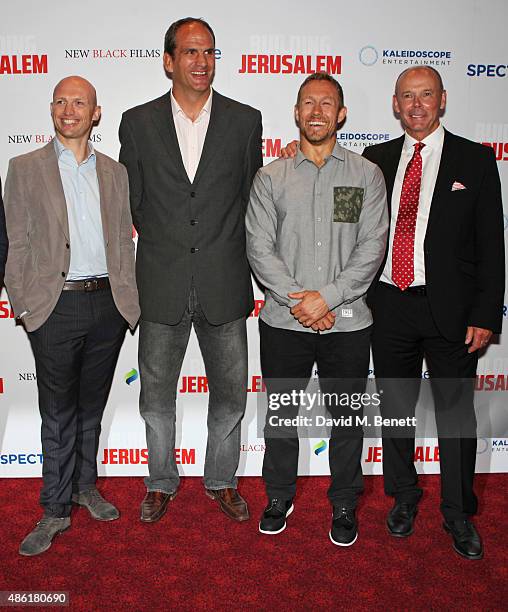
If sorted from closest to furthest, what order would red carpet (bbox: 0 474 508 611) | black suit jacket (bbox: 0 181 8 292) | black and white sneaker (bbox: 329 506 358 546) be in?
red carpet (bbox: 0 474 508 611)
black suit jacket (bbox: 0 181 8 292)
black and white sneaker (bbox: 329 506 358 546)

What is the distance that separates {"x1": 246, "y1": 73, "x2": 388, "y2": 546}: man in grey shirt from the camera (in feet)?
8.97

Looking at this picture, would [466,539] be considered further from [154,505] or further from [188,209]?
[188,209]

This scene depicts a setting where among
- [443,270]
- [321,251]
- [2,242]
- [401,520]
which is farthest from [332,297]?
[2,242]

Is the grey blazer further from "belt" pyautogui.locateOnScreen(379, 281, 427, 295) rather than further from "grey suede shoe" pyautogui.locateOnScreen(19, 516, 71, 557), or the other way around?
"belt" pyautogui.locateOnScreen(379, 281, 427, 295)

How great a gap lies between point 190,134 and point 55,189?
0.66 meters

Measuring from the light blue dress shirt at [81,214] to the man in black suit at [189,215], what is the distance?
0.23 meters

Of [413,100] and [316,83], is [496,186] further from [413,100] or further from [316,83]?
[316,83]

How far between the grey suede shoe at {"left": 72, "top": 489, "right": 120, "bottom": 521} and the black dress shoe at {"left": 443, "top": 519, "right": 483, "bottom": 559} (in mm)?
1566


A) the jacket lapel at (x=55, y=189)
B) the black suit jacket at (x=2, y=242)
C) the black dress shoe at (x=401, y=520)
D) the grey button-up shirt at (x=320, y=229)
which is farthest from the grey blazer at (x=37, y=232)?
the black dress shoe at (x=401, y=520)

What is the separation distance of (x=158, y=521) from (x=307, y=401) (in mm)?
1133

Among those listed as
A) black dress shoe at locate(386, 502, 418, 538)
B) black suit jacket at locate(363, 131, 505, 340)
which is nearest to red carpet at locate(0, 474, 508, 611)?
black dress shoe at locate(386, 502, 418, 538)

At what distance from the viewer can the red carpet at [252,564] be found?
247 cm

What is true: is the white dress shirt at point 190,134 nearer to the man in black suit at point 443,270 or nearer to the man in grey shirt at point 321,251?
the man in grey shirt at point 321,251

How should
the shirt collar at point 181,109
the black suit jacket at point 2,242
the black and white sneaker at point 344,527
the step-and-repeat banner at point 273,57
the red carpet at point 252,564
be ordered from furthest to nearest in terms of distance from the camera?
the step-and-repeat banner at point 273,57
the shirt collar at point 181,109
the black and white sneaker at point 344,527
the black suit jacket at point 2,242
the red carpet at point 252,564
